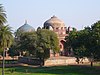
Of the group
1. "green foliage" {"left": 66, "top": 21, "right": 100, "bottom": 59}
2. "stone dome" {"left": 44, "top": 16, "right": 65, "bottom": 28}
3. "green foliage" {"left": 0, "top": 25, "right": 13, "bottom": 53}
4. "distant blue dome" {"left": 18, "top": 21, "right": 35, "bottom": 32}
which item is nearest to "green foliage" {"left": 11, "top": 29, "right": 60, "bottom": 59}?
"green foliage" {"left": 66, "top": 21, "right": 100, "bottom": 59}

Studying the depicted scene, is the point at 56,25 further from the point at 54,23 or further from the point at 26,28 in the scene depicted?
the point at 26,28

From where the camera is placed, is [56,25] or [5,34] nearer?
[5,34]

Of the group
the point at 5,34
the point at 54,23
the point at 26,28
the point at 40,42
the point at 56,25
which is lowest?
the point at 5,34

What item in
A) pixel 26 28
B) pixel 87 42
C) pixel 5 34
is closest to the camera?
pixel 5 34

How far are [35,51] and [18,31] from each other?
39.8 metres

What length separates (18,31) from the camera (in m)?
103

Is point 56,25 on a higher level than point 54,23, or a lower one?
lower

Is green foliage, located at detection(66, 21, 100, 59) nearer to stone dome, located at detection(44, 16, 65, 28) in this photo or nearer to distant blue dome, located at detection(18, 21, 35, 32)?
stone dome, located at detection(44, 16, 65, 28)

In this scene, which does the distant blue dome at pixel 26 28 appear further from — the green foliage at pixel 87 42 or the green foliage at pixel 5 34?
the green foliage at pixel 5 34

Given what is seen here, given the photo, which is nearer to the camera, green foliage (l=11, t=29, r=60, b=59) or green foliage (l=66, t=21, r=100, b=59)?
green foliage (l=66, t=21, r=100, b=59)

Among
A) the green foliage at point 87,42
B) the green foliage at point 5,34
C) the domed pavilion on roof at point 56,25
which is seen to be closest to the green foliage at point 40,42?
the green foliage at point 87,42

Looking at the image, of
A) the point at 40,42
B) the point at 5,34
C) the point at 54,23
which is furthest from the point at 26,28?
the point at 5,34

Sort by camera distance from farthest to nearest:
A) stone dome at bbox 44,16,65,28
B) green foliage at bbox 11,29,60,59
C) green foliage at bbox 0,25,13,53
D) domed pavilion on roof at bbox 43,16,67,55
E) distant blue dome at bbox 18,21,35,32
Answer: distant blue dome at bbox 18,21,35,32
stone dome at bbox 44,16,65,28
domed pavilion on roof at bbox 43,16,67,55
green foliage at bbox 11,29,60,59
green foliage at bbox 0,25,13,53

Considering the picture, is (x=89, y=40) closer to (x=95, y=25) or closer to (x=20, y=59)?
(x=95, y=25)
